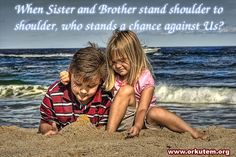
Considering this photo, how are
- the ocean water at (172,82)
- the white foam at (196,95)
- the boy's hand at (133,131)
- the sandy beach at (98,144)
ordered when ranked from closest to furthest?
the sandy beach at (98,144) < the boy's hand at (133,131) < the ocean water at (172,82) < the white foam at (196,95)

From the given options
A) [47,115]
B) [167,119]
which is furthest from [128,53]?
[47,115]

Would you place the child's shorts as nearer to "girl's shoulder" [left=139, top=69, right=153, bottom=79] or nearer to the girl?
the girl

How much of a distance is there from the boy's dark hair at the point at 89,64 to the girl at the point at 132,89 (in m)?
0.12

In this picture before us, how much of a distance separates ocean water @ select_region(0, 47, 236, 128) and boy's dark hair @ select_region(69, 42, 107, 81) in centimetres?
366

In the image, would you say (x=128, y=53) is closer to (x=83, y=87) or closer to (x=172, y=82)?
(x=83, y=87)

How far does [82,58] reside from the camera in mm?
3654

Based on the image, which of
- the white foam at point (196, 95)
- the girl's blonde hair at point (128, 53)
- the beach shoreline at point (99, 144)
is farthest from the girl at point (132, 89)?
the white foam at point (196, 95)

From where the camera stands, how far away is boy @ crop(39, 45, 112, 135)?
143 inches

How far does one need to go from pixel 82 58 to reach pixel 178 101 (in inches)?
266

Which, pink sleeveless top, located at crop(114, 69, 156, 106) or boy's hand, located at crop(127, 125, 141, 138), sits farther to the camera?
pink sleeveless top, located at crop(114, 69, 156, 106)

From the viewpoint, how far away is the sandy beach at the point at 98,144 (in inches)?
112

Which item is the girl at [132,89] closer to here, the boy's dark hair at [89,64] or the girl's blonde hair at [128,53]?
the girl's blonde hair at [128,53]

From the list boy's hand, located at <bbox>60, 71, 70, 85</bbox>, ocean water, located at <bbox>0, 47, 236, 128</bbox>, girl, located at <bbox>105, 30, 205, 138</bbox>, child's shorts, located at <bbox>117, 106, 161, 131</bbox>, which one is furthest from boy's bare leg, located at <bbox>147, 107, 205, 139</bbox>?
ocean water, located at <bbox>0, 47, 236, 128</bbox>

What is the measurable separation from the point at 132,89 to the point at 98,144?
2.56 ft
